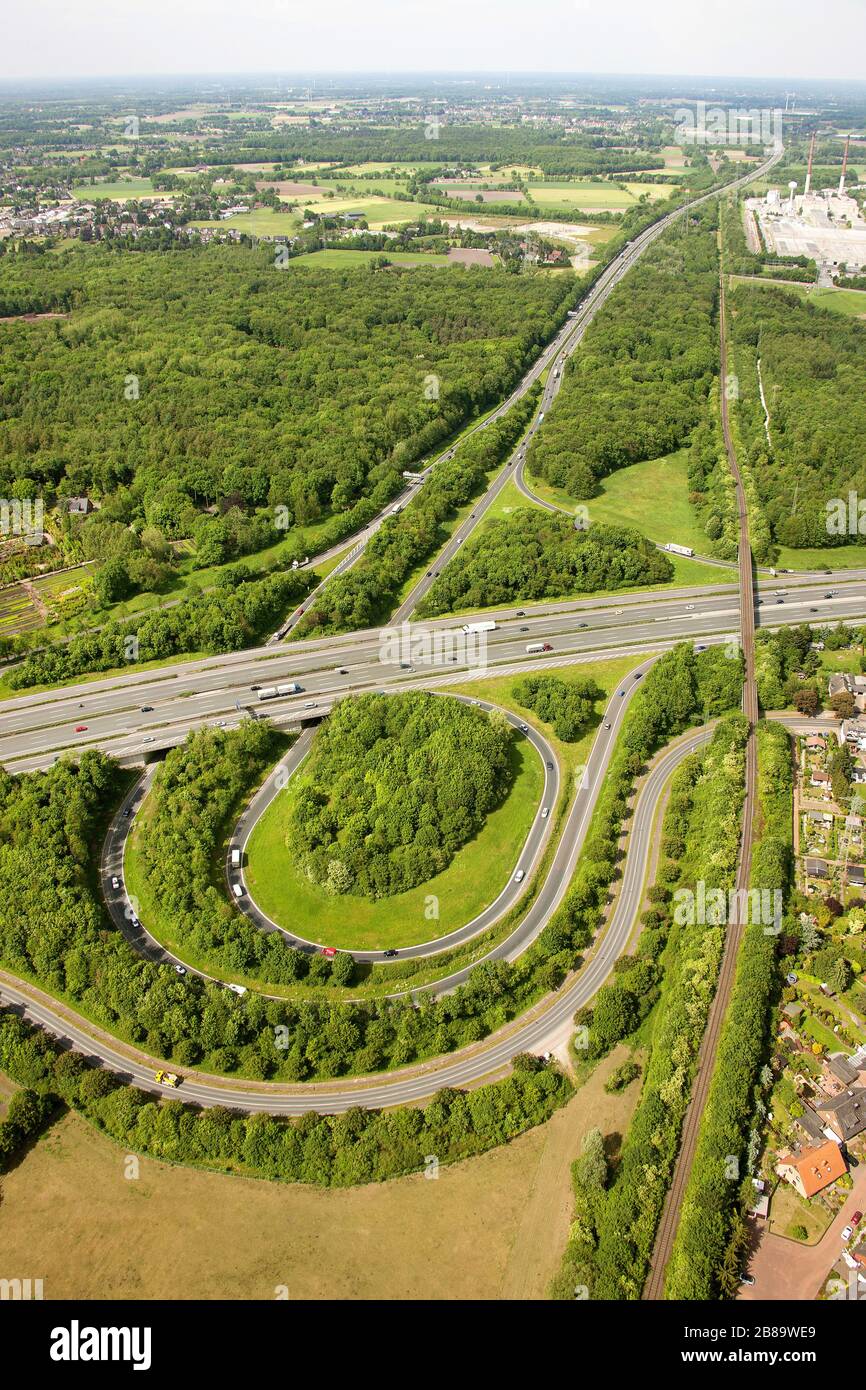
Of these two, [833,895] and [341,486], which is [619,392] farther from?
[833,895]

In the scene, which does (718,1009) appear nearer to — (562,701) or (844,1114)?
(844,1114)

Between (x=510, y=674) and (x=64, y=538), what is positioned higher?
(x=64, y=538)

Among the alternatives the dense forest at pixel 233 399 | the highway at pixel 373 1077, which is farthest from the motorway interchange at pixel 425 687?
the dense forest at pixel 233 399

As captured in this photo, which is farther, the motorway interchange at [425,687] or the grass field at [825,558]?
the grass field at [825,558]

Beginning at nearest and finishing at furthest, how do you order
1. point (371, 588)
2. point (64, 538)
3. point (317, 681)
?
point (317, 681)
point (371, 588)
point (64, 538)

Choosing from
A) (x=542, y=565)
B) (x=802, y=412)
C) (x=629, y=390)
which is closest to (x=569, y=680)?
(x=542, y=565)

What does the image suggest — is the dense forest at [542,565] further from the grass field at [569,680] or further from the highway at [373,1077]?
the highway at [373,1077]

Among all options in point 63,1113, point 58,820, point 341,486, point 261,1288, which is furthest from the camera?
point 341,486

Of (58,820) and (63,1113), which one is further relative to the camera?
(58,820)

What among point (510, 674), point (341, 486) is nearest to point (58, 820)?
point (510, 674)
